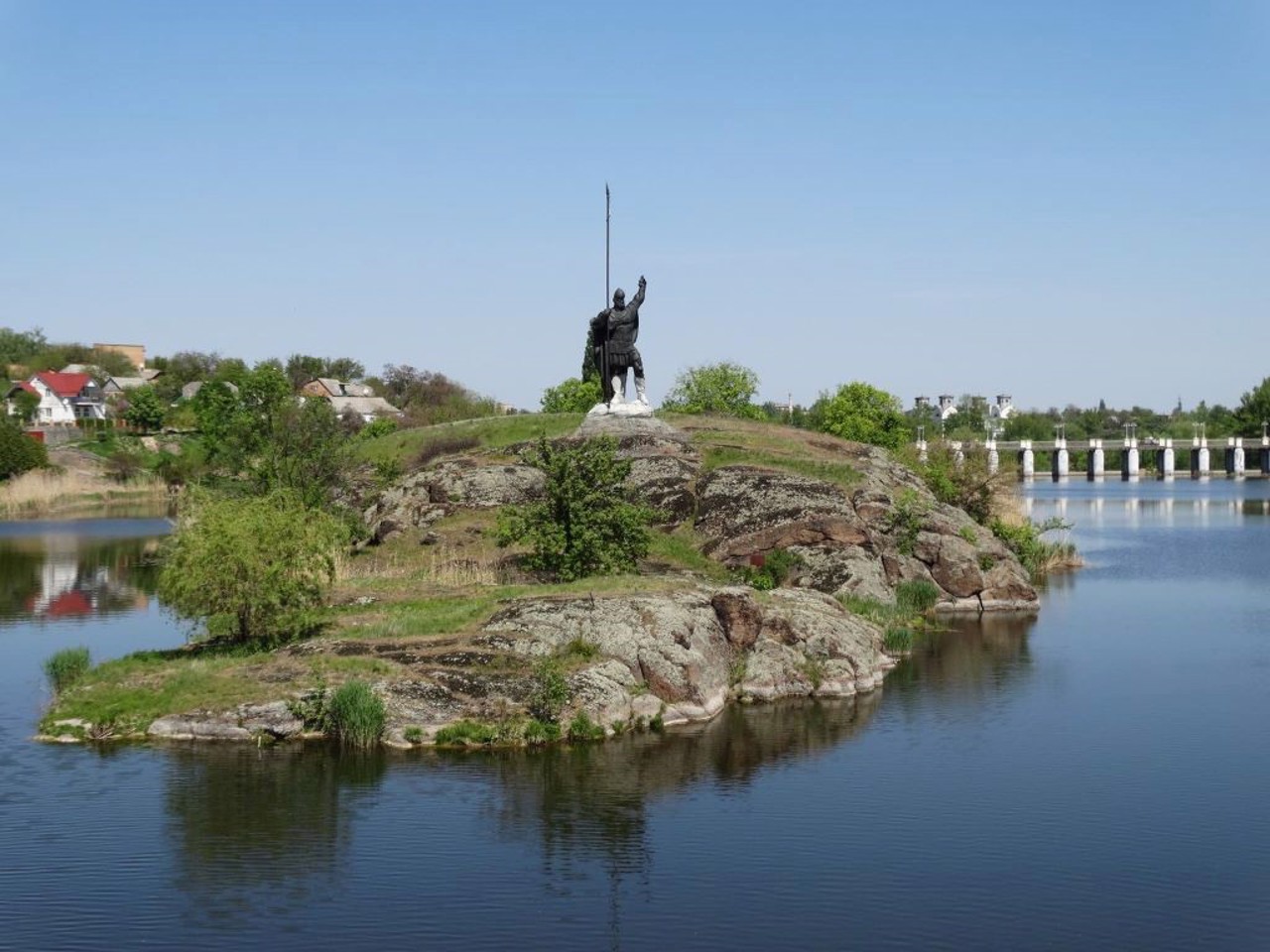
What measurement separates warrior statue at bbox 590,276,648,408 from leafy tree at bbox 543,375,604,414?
86.5 feet

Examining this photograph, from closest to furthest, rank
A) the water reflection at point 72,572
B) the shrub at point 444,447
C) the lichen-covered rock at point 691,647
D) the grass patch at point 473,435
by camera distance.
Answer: the lichen-covered rock at point 691,647, the water reflection at point 72,572, the grass patch at point 473,435, the shrub at point 444,447

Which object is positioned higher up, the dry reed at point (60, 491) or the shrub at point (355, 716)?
the dry reed at point (60, 491)

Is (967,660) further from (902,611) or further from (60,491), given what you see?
(60,491)

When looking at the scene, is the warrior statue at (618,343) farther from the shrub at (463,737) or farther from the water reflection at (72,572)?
the shrub at (463,737)

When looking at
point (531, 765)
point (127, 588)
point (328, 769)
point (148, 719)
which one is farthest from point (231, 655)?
point (127, 588)

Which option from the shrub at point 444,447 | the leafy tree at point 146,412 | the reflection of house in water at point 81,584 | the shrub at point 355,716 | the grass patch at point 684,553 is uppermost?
the leafy tree at point 146,412

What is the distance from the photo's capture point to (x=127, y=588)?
243 ft

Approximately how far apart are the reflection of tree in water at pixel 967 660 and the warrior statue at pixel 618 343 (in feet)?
57.6

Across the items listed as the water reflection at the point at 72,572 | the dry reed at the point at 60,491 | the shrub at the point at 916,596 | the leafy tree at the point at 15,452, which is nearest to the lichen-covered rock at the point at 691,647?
the shrub at the point at 916,596

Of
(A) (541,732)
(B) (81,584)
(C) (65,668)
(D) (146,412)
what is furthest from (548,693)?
(D) (146,412)

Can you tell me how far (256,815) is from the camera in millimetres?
32500

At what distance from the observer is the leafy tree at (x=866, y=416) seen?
11281 centimetres

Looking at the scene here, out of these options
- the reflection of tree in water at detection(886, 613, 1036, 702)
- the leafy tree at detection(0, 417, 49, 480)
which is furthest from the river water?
the leafy tree at detection(0, 417, 49, 480)

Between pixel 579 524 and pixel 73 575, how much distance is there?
38822mm
